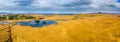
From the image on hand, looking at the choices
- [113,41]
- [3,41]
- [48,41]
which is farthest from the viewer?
[3,41]

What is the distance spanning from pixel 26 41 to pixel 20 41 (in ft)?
2.38

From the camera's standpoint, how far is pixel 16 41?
22.8 meters

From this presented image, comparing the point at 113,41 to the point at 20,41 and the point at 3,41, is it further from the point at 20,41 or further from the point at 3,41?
the point at 3,41

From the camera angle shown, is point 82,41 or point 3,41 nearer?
point 82,41

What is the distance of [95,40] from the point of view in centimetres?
2138

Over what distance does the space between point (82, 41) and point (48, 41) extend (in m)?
3.44

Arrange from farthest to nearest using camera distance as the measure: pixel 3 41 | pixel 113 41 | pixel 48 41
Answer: pixel 3 41 → pixel 48 41 → pixel 113 41

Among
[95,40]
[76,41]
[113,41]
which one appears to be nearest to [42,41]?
[76,41]

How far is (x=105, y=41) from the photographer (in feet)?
68.4

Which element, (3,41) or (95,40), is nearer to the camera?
(95,40)

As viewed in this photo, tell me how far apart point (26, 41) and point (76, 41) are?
17.2 ft

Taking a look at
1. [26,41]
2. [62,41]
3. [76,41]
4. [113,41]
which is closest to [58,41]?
[62,41]

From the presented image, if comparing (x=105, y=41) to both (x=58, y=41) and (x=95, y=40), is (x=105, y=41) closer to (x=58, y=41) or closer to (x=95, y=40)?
(x=95, y=40)

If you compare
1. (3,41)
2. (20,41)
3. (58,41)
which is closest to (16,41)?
(20,41)
